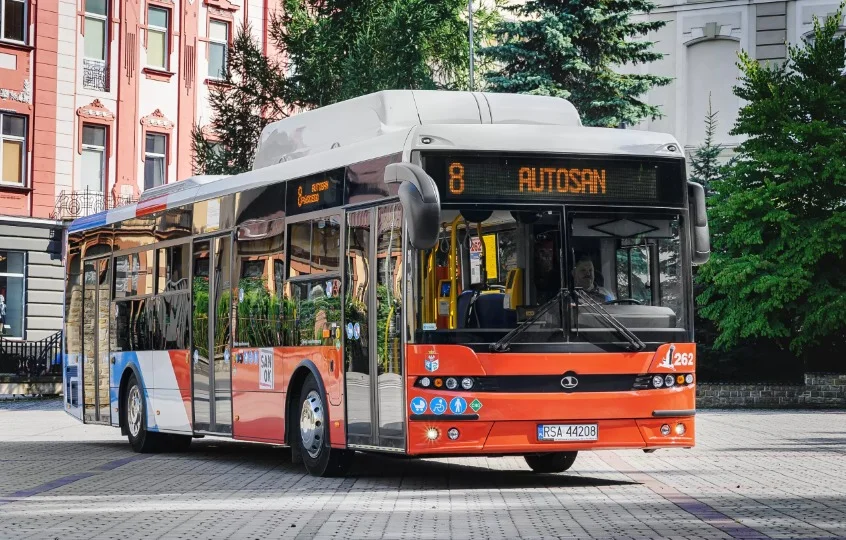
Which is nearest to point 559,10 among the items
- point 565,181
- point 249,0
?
point 249,0

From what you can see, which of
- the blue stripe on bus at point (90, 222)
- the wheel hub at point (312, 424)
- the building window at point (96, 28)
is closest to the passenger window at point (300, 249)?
the wheel hub at point (312, 424)

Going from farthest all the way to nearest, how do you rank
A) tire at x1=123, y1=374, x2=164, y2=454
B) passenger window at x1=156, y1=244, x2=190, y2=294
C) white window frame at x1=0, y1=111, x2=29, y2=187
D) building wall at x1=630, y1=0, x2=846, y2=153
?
building wall at x1=630, y1=0, x2=846, y2=153, white window frame at x1=0, y1=111, x2=29, y2=187, tire at x1=123, y1=374, x2=164, y2=454, passenger window at x1=156, y1=244, x2=190, y2=294

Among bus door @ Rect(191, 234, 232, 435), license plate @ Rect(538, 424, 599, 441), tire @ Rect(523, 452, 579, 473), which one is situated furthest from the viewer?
bus door @ Rect(191, 234, 232, 435)

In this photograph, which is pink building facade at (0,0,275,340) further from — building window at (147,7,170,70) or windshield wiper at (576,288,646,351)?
windshield wiper at (576,288,646,351)

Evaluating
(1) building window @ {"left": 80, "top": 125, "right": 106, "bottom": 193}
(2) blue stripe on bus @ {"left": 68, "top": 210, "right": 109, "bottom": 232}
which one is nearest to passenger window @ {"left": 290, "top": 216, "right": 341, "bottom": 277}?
(2) blue stripe on bus @ {"left": 68, "top": 210, "right": 109, "bottom": 232}

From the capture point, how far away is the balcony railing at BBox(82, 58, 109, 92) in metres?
43.5

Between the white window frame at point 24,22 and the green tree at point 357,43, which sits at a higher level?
the white window frame at point 24,22

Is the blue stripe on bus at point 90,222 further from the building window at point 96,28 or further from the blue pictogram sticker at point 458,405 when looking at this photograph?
the building window at point 96,28

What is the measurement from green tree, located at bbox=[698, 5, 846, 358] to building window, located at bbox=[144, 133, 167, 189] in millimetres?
18031

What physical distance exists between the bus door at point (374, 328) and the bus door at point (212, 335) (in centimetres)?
307

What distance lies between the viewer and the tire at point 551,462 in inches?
624

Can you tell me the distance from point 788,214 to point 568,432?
1953 cm

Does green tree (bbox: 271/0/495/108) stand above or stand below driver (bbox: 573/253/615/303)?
above

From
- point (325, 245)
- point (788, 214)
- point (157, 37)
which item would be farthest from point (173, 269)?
point (157, 37)
